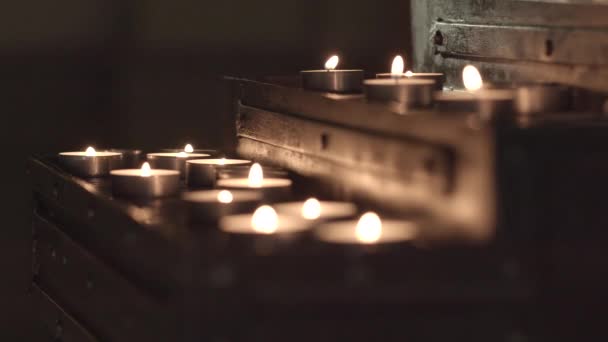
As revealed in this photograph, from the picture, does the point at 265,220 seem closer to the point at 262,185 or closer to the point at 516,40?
the point at 262,185

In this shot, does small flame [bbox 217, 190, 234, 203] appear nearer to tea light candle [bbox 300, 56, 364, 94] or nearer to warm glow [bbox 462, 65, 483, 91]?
tea light candle [bbox 300, 56, 364, 94]

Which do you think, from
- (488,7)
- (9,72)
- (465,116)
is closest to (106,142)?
(9,72)

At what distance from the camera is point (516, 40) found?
2.17 meters

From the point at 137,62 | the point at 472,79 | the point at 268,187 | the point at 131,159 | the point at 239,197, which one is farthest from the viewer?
the point at 137,62

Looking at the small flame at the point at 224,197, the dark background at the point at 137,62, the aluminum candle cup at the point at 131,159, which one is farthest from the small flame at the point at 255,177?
the dark background at the point at 137,62

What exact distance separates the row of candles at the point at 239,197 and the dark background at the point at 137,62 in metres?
1.09

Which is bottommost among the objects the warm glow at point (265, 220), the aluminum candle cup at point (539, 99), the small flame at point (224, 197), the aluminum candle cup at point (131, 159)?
the aluminum candle cup at point (131, 159)

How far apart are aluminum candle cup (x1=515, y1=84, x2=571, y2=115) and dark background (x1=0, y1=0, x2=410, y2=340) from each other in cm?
163

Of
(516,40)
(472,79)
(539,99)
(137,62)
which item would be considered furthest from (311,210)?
(137,62)

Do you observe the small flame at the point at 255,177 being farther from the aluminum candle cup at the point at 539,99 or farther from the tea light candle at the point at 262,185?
the aluminum candle cup at the point at 539,99

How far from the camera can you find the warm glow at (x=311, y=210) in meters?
1.59

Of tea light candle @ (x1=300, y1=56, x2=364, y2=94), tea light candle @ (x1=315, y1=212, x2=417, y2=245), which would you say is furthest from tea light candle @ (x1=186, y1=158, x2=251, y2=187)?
tea light candle @ (x1=315, y1=212, x2=417, y2=245)

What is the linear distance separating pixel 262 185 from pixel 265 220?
302 millimetres

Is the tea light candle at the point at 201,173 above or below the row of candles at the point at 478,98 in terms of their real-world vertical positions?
below
